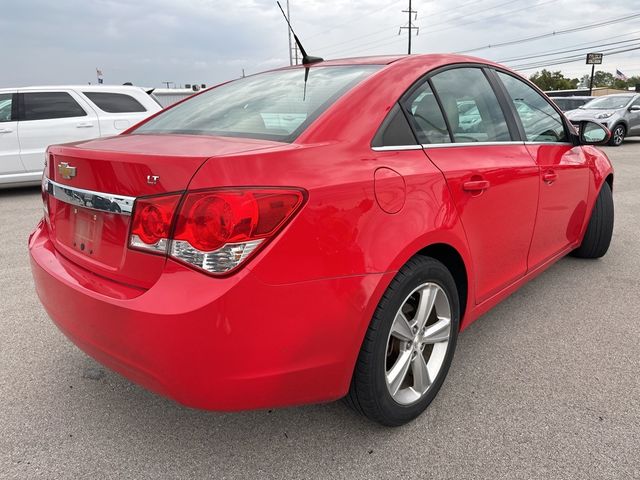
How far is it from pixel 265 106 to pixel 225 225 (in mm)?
885

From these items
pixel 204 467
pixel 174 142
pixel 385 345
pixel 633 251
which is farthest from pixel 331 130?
pixel 633 251

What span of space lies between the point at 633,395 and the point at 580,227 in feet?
5.47

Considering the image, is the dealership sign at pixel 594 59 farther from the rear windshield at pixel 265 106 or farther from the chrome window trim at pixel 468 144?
the rear windshield at pixel 265 106

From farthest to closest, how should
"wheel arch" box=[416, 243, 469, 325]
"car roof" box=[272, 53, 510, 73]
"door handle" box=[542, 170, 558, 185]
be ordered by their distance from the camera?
1. "door handle" box=[542, 170, 558, 185]
2. "car roof" box=[272, 53, 510, 73]
3. "wheel arch" box=[416, 243, 469, 325]

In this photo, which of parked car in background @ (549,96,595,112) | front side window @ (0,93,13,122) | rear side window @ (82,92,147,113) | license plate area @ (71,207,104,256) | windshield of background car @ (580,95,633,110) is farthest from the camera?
parked car in background @ (549,96,595,112)

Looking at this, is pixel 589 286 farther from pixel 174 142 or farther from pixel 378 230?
pixel 174 142

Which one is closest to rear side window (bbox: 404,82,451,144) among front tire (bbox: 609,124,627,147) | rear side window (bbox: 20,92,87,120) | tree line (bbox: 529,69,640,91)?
rear side window (bbox: 20,92,87,120)

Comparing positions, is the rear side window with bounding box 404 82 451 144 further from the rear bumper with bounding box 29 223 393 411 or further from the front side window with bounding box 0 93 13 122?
the front side window with bounding box 0 93 13 122

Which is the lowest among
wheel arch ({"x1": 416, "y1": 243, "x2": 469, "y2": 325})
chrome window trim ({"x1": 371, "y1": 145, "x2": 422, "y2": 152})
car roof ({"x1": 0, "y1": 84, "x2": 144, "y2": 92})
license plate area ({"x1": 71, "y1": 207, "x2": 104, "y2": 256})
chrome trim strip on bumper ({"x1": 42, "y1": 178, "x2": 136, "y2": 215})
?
wheel arch ({"x1": 416, "y1": 243, "x2": 469, "y2": 325})

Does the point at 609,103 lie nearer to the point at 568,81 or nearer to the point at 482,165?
the point at 482,165

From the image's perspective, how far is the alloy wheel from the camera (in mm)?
2006

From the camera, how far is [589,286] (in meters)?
3.66

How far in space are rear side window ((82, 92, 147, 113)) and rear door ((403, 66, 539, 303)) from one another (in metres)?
6.64

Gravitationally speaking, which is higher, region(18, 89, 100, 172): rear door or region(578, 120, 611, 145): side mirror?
region(18, 89, 100, 172): rear door
